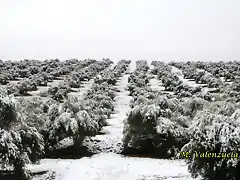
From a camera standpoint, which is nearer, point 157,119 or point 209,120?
point 209,120

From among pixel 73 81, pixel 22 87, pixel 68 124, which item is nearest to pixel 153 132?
pixel 68 124

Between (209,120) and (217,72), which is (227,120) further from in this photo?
(217,72)

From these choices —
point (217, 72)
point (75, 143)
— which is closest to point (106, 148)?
point (75, 143)

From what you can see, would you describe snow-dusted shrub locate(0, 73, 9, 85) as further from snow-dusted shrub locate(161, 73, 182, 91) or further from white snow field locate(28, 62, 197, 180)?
white snow field locate(28, 62, 197, 180)

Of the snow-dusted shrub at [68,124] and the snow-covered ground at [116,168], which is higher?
the snow-dusted shrub at [68,124]

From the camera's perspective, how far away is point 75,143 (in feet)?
77.5

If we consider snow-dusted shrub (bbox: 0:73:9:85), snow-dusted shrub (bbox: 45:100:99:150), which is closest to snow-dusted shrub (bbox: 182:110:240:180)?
snow-dusted shrub (bbox: 45:100:99:150)

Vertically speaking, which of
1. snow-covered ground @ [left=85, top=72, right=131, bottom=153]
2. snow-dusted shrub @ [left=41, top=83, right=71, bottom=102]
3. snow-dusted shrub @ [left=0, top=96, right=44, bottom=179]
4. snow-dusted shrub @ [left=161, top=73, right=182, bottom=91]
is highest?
snow-dusted shrub @ [left=0, top=96, right=44, bottom=179]

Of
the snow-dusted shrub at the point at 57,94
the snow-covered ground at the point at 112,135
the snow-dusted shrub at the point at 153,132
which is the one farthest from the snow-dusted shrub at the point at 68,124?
the snow-dusted shrub at the point at 57,94

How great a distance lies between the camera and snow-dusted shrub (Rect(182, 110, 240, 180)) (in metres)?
13.0

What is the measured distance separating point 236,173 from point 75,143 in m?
12.7

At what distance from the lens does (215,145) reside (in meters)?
13.5

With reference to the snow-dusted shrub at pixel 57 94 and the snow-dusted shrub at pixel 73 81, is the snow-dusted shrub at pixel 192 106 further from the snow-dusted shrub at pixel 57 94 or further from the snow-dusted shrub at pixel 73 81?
the snow-dusted shrub at pixel 73 81

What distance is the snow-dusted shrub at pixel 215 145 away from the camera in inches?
512
